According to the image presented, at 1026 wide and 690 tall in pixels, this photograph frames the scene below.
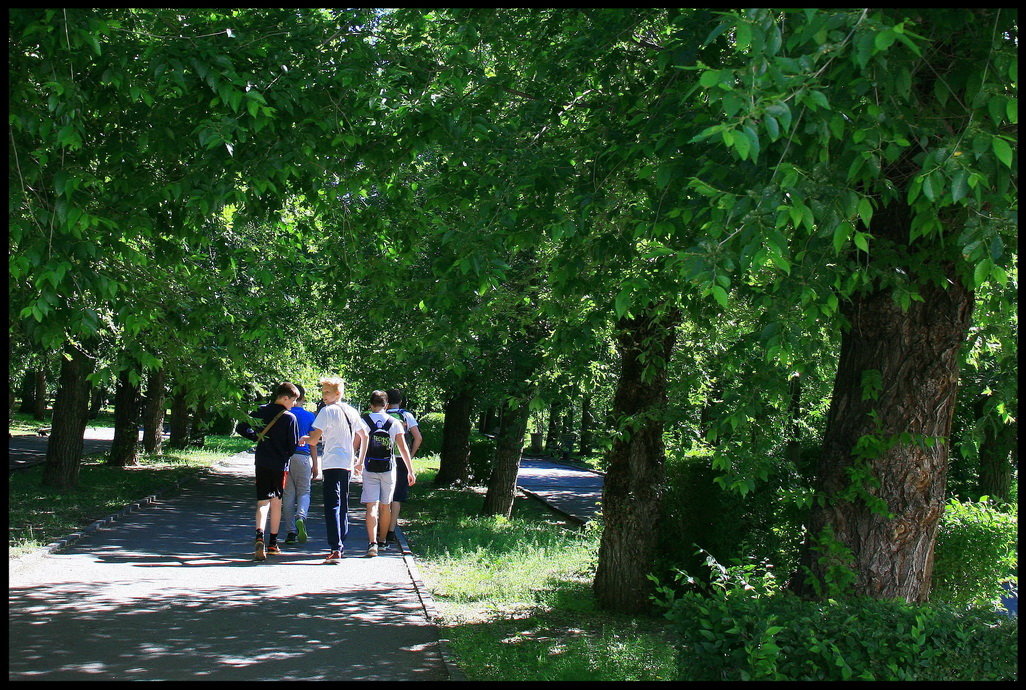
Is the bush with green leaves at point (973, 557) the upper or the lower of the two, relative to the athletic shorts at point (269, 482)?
lower

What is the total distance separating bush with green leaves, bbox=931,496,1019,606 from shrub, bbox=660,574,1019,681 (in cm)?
326

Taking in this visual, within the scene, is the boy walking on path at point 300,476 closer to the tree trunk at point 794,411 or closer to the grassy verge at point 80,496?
the grassy verge at point 80,496

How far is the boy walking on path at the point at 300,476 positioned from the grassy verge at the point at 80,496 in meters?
2.75

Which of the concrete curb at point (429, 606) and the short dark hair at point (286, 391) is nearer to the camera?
the concrete curb at point (429, 606)

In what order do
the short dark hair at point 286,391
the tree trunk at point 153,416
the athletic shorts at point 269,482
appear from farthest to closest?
the tree trunk at point 153,416 → the short dark hair at point 286,391 → the athletic shorts at point 269,482

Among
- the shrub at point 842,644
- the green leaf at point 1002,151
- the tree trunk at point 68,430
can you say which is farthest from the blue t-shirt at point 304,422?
the tree trunk at point 68,430

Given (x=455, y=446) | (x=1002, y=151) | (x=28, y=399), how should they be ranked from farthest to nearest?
(x=28, y=399) → (x=455, y=446) → (x=1002, y=151)

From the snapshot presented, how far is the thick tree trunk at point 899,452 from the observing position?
19.1 feet

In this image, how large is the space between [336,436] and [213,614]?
2928 mm

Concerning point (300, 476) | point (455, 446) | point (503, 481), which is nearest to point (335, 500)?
point (300, 476)

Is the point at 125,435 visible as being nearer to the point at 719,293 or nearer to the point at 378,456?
the point at 378,456

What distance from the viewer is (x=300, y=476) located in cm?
1108

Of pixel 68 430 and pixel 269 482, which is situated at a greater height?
pixel 68 430

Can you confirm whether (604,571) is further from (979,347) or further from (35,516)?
(35,516)
